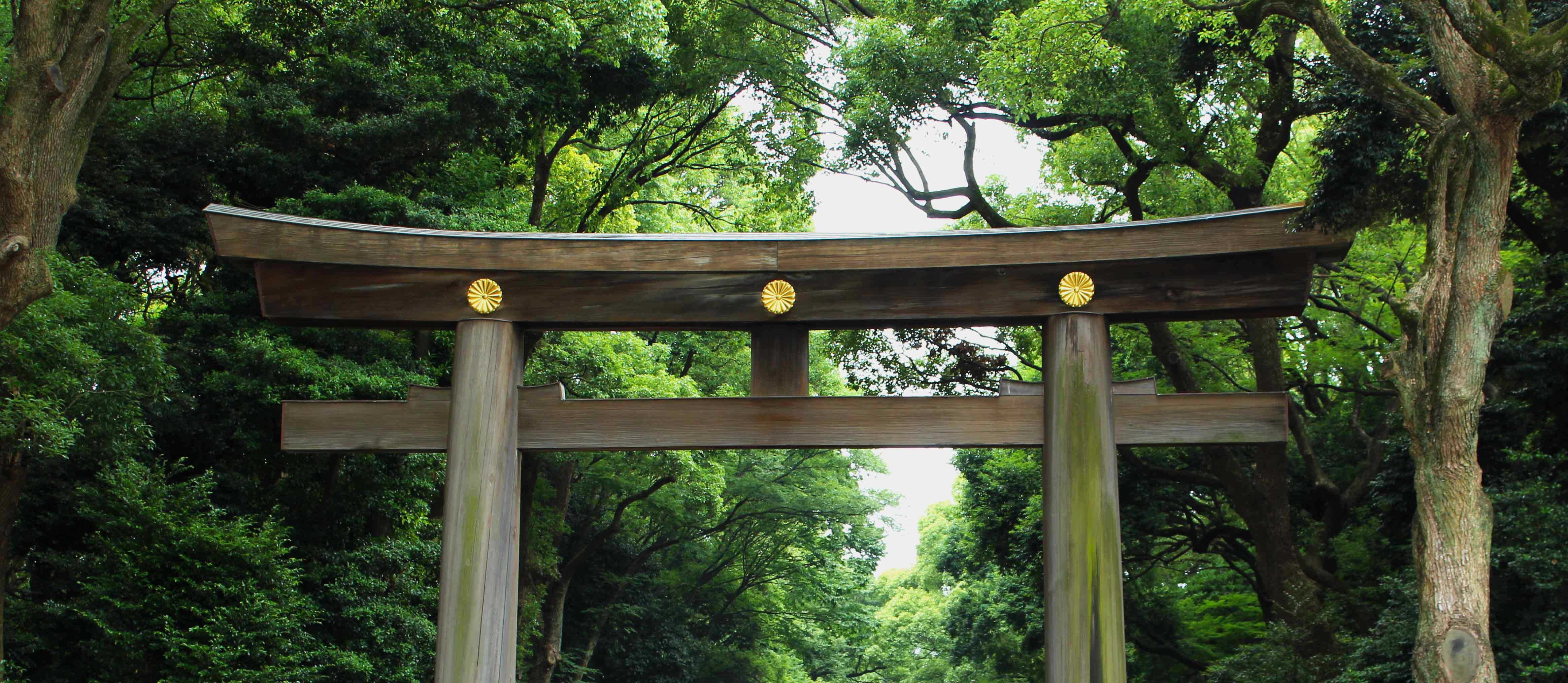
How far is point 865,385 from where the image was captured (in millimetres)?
15578

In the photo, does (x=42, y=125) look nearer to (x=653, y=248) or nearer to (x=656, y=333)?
(x=653, y=248)

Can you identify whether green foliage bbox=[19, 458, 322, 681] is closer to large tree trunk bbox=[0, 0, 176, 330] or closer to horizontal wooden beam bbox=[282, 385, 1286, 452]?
large tree trunk bbox=[0, 0, 176, 330]

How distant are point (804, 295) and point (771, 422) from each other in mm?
650

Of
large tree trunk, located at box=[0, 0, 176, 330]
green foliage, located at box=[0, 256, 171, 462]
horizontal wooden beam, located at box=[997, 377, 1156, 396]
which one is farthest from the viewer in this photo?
green foliage, located at box=[0, 256, 171, 462]

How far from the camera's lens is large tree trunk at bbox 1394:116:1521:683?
5.49m

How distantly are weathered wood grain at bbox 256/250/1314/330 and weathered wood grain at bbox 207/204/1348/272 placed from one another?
6 centimetres

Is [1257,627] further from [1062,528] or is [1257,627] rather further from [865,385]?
[1062,528]

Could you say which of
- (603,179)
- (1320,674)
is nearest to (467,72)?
(603,179)

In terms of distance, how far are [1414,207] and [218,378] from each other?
413 inches

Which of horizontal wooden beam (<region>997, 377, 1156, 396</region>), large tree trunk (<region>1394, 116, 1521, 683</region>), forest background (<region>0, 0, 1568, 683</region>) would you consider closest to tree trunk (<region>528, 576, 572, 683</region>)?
forest background (<region>0, 0, 1568, 683</region>)

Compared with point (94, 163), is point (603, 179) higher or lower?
higher

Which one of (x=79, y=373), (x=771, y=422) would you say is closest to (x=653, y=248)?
(x=771, y=422)

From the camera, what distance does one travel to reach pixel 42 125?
9.23m

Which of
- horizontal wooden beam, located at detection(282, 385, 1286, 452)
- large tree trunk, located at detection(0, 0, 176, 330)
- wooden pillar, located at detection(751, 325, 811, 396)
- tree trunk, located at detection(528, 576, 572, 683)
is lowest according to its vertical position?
tree trunk, located at detection(528, 576, 572, 683)
